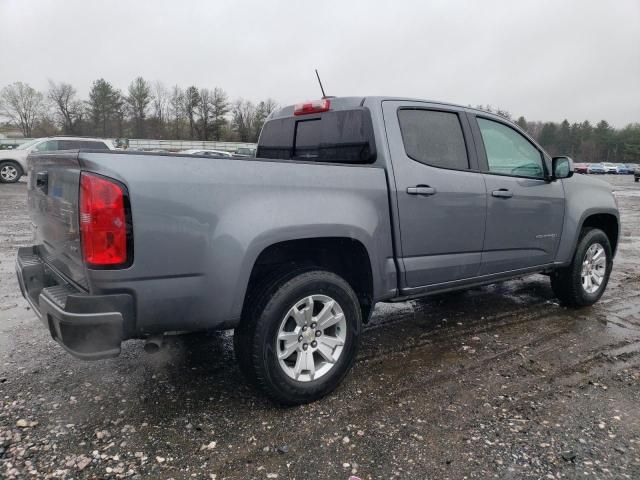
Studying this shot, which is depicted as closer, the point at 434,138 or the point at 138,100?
the point at 434,138

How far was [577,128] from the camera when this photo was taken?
104250 mm

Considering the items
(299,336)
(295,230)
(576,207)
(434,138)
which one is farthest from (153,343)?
(576,207)

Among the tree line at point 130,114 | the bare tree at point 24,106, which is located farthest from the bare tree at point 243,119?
the bare tree at point 24,106

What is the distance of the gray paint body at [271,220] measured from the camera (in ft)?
7.60

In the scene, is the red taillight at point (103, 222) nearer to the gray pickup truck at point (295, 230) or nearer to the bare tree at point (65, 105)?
the gray pickup truck at point (295, 230)

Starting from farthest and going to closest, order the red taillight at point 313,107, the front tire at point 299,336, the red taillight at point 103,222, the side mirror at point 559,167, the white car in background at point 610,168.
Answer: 1. the white car in background at point 610,168
2. the side mirror at point 559,167
3. the red taillight at point 313,107
4. the front tire at point 299,336
5. the red taillight at point 103,222

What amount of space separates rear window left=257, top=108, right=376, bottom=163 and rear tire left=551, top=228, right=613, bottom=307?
2779 mm

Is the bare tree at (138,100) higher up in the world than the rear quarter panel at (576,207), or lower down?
higher up

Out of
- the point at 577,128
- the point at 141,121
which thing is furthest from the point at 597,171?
the point at 141,121

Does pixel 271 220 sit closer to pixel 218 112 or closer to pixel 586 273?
pixel 586 273

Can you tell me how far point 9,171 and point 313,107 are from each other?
18.6m

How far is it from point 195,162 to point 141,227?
425 mm

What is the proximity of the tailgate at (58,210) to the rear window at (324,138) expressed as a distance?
1809mm

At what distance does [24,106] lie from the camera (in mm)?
77812
